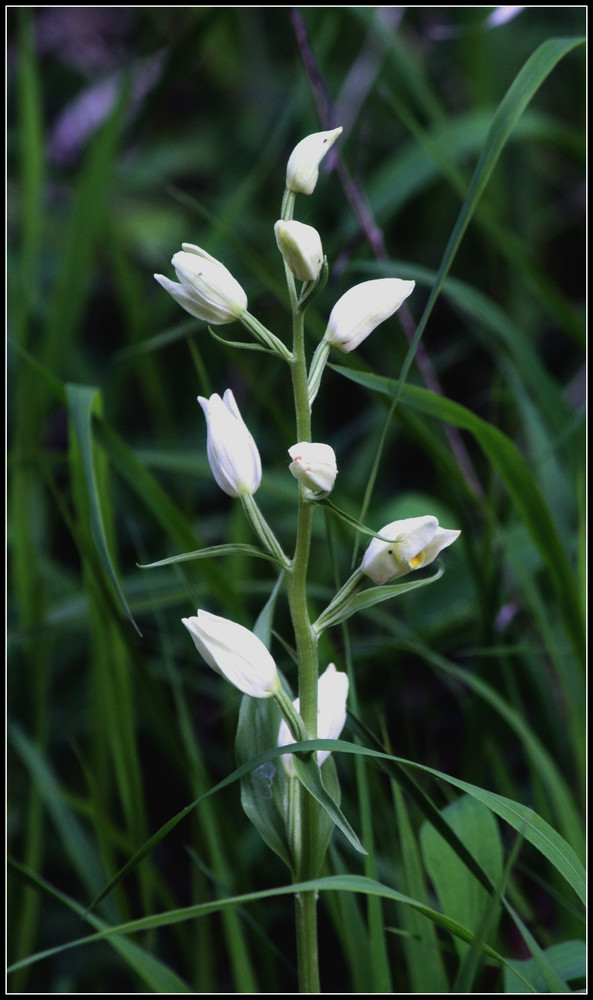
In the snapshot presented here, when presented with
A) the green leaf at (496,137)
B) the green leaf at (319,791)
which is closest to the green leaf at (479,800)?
the green leaf at (319,791)

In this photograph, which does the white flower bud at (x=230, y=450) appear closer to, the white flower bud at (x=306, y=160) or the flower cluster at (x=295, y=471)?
the flower cluster at (x=295, y=471)

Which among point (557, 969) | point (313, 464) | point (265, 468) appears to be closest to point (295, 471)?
point (313, 464)

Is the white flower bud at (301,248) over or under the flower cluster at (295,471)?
over

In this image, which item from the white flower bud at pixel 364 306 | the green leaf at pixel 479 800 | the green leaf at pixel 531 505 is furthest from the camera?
the green leaf at pixel 531 505

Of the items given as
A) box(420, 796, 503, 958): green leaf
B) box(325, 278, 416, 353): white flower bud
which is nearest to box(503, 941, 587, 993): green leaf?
box(420, 796, 503, 958): green leaf

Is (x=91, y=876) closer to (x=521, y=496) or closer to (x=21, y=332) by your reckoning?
(x=521, y=496)

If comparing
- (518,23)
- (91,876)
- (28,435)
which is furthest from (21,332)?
(518,23)
